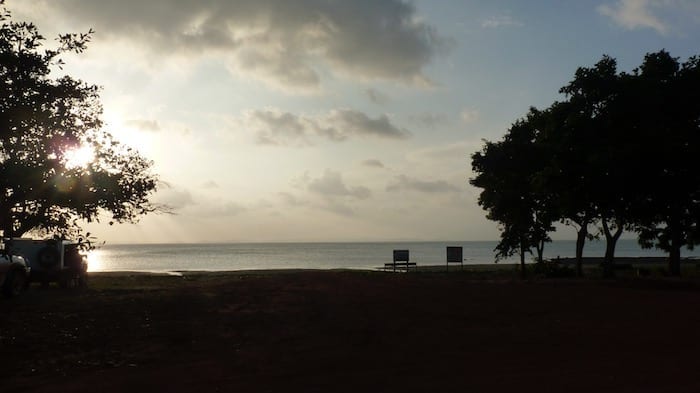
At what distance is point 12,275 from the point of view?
74.9 ft

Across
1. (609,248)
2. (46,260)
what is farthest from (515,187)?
(46,260)

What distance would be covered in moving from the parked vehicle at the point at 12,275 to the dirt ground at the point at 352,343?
754 mm

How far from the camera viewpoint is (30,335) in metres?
14.8

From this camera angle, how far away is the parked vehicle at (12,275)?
2206 centimetres

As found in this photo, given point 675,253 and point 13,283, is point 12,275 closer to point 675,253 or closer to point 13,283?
point 13,283

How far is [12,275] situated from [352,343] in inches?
631

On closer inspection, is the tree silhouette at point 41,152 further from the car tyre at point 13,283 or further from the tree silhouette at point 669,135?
the tree silhouette at point 669,135

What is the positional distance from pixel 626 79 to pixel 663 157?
16.5 ft

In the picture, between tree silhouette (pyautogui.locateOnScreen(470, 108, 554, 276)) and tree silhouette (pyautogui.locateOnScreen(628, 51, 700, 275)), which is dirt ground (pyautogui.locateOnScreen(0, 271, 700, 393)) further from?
tree silhouette (pyautogui.locateOnScreen(470, 108, 554, 276))

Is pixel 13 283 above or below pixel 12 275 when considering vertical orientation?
below

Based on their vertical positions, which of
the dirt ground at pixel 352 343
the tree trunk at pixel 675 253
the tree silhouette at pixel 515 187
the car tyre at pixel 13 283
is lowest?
the dirt ground at pixel 352 343

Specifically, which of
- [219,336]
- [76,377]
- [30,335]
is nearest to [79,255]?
[30,335]

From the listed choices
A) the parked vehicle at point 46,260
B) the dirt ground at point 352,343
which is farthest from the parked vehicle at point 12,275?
the parked vehicle at point 46,260

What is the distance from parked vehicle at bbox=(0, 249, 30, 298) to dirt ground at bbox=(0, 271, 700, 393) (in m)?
0.75
